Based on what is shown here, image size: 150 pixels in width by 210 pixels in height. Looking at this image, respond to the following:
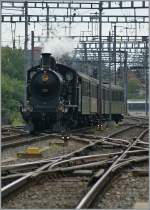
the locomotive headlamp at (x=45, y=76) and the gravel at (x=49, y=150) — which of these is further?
the locomotive headlamp at (x=45, y=76)

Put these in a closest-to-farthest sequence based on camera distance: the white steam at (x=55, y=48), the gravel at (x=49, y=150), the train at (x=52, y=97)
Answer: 1. the gravel at (x=49, y=150)
2. the train at (x=52, y=97)
3. the white steam at (x=55, y=48)

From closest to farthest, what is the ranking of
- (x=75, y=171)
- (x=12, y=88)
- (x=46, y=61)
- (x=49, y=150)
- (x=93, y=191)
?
(x=93, y=191), (x=75, y=171), (x=49, y=150), (x=46, y=61), (x=12, y=88)

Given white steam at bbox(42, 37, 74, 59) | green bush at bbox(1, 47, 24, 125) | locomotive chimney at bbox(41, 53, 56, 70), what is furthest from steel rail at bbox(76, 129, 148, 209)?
green bush at bbox(1, 47, 24, 125)

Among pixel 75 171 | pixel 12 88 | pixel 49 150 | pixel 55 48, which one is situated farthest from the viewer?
pixel 12 88

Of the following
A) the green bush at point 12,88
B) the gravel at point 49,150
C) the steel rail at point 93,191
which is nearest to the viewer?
the steel rail at point 93,191

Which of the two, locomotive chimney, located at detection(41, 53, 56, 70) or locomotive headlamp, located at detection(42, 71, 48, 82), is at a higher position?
locomotive chimney, located at detection(41, 53, 56, 70)

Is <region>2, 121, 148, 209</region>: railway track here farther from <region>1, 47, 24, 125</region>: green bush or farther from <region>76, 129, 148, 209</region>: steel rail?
<region>1, 47, 24, 125</region>: green bush

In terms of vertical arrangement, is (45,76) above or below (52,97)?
above

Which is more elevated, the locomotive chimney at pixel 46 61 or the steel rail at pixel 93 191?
the locomotive chimney at pixel 46 61

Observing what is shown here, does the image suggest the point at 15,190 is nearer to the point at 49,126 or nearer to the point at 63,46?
the point at 49,126

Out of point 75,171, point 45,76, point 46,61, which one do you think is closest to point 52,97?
point 45,76

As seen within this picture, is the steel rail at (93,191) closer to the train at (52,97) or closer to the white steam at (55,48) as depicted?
the train at (52,97)

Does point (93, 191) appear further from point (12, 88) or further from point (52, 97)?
point (12, 88)

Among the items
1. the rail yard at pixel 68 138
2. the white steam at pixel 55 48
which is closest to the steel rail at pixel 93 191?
the rail yard at pixel 68 138
